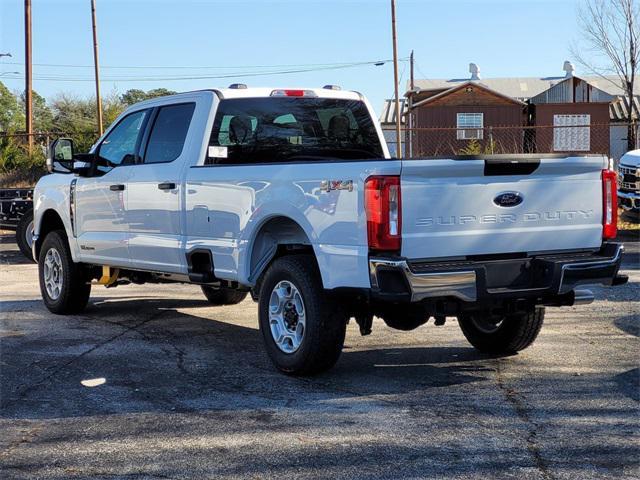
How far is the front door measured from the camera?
848 centimetres

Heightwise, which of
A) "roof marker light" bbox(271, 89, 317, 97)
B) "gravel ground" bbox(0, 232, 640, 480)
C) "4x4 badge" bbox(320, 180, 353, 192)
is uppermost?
"roof marker light" bbox(271, 89, 317, 97)

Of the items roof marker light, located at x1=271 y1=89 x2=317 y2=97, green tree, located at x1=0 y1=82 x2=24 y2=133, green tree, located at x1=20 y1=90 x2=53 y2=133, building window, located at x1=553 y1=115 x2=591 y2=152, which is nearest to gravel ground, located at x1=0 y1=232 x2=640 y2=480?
roof marker light, located at x1=271 y1=89 x2=317 y2=97

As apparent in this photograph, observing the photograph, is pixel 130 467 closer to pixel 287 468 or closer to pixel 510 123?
pixel 287 468

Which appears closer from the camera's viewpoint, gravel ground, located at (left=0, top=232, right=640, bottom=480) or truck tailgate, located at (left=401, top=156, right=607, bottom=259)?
gravel ground, located at (left=0, top=232, right=640, bottom=480)

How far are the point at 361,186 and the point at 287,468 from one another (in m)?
1.96

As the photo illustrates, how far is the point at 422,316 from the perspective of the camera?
6.34m

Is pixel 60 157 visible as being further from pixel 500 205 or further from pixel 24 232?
pixel 24 232

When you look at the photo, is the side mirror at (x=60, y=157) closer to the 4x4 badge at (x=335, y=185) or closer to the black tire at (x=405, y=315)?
the 4x4 badge at (x=335, y=185)

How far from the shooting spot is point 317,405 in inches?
227

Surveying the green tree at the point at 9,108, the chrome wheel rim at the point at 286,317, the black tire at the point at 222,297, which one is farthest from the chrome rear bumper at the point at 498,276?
the green tree at the point at 9,108

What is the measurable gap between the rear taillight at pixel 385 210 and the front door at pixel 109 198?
321 cm

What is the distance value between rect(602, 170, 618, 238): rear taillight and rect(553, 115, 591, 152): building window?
139 ft

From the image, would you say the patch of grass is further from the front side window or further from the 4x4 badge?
the 4x4 badge

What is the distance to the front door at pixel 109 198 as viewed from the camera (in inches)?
334
